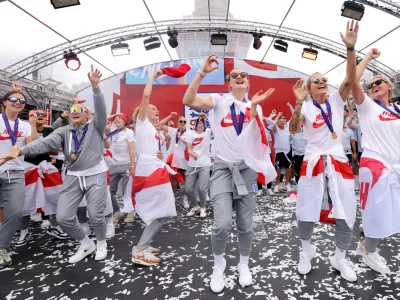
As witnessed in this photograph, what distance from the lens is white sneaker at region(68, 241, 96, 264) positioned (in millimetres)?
3049

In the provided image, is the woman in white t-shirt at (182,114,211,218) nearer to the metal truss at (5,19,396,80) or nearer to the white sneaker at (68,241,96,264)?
the white sneaker at (68,241,96,264)

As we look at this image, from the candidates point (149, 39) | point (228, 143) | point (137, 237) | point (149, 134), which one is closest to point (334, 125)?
point (228, 143)

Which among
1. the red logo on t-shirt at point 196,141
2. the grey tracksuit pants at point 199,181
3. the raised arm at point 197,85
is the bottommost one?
the grey tracksuit pants at point 199,181

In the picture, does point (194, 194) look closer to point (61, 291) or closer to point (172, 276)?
point (172, 276)

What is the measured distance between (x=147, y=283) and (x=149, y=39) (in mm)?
7881

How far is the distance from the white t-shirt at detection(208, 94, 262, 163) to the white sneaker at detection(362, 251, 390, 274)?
1736mm

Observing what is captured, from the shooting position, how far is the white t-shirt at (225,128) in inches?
97.0

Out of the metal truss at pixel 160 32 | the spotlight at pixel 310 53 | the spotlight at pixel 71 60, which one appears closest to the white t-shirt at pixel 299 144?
the spotlight at pixel 310 53

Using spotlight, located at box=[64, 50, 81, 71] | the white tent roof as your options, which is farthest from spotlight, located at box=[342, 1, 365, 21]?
spotlight, located at box=[64, 50, 81, 71]

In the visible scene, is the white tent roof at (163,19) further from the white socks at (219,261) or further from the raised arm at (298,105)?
the white socks at (219,261)

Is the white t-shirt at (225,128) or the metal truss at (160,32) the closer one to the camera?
the white t-shirt at (225,128)

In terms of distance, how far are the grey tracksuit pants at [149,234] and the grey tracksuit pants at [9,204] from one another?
1.48 m

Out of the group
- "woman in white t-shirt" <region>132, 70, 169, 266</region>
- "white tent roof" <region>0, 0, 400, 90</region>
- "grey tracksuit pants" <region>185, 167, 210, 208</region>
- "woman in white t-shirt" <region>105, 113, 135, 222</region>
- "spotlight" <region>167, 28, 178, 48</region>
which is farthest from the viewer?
"spotlight" <region>167, 28, 178, 48</region>

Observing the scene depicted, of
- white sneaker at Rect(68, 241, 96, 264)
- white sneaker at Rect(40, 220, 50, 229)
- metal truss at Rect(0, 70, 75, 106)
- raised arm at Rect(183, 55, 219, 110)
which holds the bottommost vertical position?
white sneaker at Rect(68, 241, 96, 264)
